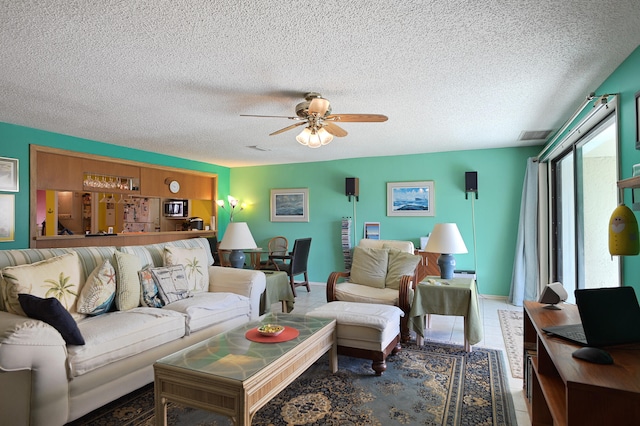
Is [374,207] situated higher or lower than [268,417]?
higher

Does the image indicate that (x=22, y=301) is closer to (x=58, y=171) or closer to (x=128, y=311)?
(x=128, y=311)

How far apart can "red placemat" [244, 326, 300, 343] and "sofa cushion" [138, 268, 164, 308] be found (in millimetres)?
1073

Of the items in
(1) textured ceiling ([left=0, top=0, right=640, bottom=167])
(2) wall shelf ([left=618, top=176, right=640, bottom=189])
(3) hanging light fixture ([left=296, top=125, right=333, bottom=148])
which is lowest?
(2) wall shelf ([left=618, top=176, right=640, bottom=189])

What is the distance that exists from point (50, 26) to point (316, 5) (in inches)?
58.6

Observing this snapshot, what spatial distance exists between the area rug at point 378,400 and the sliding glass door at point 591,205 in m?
1.31

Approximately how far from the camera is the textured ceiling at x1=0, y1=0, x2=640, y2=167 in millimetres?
1823

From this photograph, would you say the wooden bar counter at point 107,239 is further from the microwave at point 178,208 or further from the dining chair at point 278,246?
the dining chair at point 278,246

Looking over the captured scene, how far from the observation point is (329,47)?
2197mm

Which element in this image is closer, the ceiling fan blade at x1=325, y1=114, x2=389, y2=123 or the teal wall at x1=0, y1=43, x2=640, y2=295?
the ceiling fan blade at x1=325, y1=114, x2=389, y2=123

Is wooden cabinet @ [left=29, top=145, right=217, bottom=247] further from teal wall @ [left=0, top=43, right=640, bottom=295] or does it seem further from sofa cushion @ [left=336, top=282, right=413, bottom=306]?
sofa cushion @ [left=336, top=282, right=413, bottom=306]

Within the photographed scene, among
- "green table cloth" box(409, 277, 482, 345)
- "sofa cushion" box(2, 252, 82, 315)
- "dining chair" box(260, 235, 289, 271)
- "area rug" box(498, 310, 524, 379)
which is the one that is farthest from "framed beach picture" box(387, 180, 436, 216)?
"sofa cushion" box(2, 252, 82, 315)

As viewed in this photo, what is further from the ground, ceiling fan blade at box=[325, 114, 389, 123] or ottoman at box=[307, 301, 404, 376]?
ceiling fan blade at box=[325, 114, 389, 123]

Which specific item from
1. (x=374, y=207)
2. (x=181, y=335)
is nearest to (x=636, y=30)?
(x=181, y=335)

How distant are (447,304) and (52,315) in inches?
116
